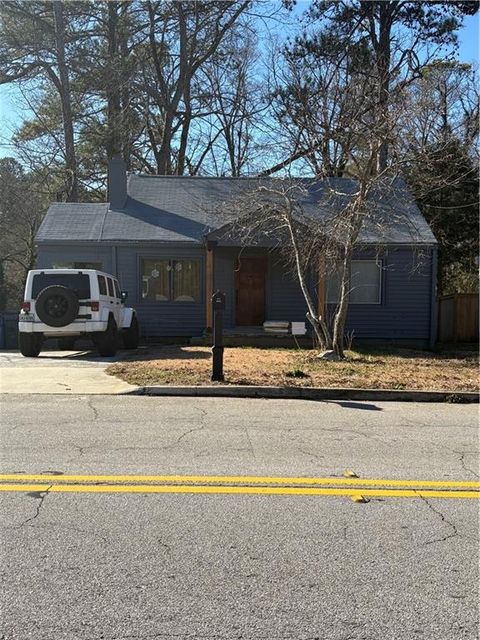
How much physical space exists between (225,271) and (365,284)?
446 centimetres

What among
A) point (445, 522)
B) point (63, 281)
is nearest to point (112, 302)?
point (63, 281)

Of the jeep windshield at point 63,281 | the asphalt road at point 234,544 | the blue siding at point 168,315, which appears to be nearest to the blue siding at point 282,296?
the blue siding at point 168,315

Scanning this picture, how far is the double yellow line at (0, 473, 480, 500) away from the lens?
478 cm

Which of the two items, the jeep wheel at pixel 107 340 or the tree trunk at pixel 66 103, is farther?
the tree trunk at pixel 66 103

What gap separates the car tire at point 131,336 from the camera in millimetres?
16234

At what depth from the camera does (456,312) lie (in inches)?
793

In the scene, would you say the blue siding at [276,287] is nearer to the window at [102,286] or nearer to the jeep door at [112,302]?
the jeep door at [112,302]

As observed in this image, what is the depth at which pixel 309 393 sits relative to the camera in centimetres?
970

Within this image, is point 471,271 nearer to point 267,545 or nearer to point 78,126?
point 78,126

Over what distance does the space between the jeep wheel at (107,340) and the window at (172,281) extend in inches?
170

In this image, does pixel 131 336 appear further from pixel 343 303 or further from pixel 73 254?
pixel 343 303

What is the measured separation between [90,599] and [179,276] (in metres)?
15.7

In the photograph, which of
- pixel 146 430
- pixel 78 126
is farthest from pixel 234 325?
pixel 78 126

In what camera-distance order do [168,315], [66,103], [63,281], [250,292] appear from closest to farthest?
1. [63,281]
2. [168,315]
3. [250,292]
4. [66,103]
